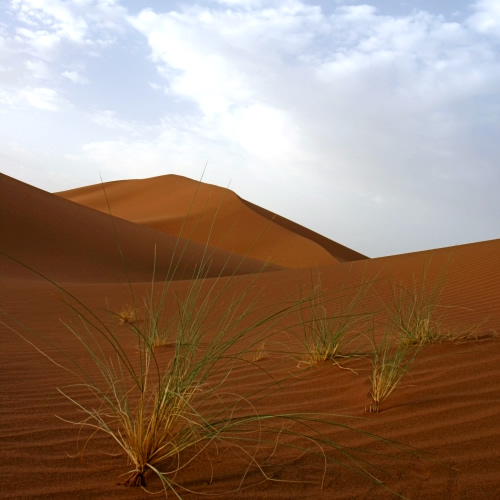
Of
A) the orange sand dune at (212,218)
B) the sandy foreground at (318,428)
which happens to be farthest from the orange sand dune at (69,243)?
the sandy foreground at (318,428)

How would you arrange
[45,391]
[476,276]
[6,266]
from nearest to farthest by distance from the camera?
[45,391], [476,276], [6,266]

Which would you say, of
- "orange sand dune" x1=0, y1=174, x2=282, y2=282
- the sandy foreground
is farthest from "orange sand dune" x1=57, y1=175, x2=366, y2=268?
the sandy foreground

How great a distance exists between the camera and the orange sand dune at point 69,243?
17578 millimetres

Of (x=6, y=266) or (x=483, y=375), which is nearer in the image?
(x=483, y=375)

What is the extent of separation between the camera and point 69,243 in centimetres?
1975

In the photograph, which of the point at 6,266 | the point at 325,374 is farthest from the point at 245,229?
the point at 325,374

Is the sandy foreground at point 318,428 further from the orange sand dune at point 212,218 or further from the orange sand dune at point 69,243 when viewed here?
the orange sand dune at point 212,218

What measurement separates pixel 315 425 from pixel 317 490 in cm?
59

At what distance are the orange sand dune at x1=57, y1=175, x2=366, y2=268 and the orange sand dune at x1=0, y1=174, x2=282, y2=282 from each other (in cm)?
865

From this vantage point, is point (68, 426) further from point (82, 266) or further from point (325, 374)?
point (82, 266)

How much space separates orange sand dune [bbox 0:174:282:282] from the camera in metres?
17.6

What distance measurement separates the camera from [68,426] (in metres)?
2.54

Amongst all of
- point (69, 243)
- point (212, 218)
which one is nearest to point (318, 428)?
point (69, 243)

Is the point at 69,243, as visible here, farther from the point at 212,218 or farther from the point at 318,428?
the point at 212,218
